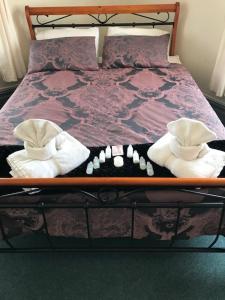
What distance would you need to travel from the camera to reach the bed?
112cm

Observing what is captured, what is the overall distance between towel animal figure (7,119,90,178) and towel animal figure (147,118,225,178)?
449 millimetres

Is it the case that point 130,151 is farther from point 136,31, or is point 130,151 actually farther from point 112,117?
point 136,31

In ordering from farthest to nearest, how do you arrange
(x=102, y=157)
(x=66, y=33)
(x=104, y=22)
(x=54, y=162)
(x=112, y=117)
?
1. (x=104, y=22)
2. (x=66, y=33)
3. (x=112, y=117)
4. (x=102, y=157)
5. (x=54, y=162)

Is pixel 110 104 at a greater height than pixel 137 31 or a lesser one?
lesser

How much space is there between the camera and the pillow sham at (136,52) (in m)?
2.44

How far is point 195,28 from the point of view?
2600 mm

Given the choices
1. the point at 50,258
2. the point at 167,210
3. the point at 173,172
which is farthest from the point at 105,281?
the point at 173,172

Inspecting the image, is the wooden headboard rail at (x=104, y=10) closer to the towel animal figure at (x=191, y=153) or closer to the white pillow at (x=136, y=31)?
the white pillow at (x=136, y=31)

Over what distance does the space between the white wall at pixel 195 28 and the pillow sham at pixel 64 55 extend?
41cm

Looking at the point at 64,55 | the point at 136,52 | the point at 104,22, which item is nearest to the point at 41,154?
the point at 64,55

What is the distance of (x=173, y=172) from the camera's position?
123 centimetres

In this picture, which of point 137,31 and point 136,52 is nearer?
point 136,52

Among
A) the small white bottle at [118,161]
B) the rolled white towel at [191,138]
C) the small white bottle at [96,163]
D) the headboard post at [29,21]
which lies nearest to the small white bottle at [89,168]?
the small white bottle at [96,163]

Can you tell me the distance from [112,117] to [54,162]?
0.71 meters
